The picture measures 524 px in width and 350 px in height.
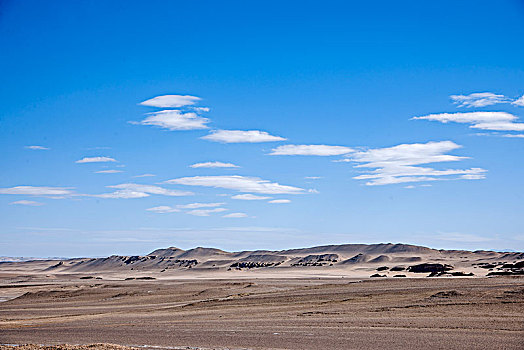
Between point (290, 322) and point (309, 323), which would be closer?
point (309, 323)

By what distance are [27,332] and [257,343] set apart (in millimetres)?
11403

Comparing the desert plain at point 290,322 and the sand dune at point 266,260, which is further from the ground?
the sand dune at point 266,260

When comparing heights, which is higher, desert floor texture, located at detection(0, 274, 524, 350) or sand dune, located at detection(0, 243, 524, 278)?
sand dune, located at detection(0, 243, 524, 278)

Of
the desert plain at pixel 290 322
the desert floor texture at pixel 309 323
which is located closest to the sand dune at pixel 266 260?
the desert plain at pixel 290 322

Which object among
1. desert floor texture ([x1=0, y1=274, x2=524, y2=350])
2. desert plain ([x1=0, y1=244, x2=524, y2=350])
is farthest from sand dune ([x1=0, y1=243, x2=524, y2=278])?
desert floor texture ([x1=0, y1=274, x2=524, y2=350])

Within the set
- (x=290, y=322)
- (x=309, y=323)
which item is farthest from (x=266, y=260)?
(x=309, y=323)

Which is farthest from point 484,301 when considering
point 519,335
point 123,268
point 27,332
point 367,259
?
point 123,268

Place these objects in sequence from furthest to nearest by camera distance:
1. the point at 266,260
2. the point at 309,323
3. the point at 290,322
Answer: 1. the point at 266,260
2. the point at 290,322
3. the point at 309,323

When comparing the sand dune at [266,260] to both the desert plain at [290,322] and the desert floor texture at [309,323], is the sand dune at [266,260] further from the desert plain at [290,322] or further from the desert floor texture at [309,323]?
the desert floor texture at [309,323]

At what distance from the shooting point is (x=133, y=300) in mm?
41625

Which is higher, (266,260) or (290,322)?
(266,260)

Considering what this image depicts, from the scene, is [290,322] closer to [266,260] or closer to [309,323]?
[309,323]

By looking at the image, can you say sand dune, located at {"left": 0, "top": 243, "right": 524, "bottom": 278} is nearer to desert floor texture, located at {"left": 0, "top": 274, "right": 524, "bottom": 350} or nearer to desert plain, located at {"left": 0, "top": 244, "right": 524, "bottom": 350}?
desert plain, located at {"left": 0, "top": 244, "right": 524, "bottom": 350}

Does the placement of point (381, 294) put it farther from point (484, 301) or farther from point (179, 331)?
point (179, 331)
